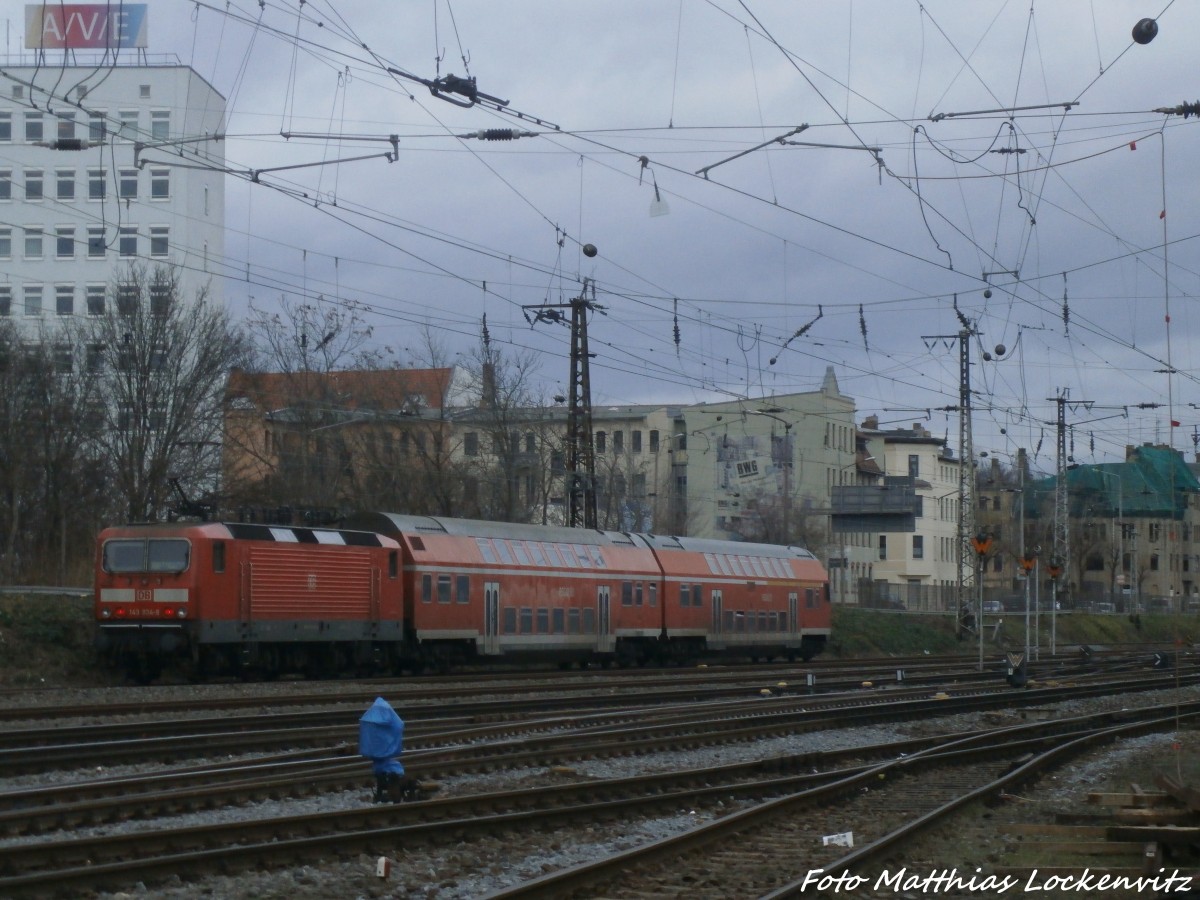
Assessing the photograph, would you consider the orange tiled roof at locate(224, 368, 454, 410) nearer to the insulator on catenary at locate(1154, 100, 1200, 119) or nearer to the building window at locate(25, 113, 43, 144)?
the building window at locate(25, 113, 43, 144)

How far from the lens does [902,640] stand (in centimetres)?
6066

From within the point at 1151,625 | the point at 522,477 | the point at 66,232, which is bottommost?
the point at 1151,625

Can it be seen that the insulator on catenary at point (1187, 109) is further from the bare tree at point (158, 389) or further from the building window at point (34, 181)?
the building window at point (34, 181)

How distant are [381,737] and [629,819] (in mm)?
2500

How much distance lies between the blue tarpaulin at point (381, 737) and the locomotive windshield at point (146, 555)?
1519 centimetres

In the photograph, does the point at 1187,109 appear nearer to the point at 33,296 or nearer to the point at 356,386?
the point at 356,386

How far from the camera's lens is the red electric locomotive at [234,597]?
28219mm

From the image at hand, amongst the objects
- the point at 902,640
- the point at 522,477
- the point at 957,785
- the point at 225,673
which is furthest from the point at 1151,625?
the point at 957,785

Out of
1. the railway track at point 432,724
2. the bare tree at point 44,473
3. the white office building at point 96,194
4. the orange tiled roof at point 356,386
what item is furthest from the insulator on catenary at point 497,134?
the white office building at point 96,194

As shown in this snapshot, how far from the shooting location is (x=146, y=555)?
28.7m

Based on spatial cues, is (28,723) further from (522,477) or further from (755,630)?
(522,477)

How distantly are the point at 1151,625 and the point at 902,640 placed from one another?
83.0 ft

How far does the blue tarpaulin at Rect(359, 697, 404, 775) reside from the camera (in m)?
14.0

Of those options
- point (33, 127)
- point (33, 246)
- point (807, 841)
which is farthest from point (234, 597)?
point (33, 127)
